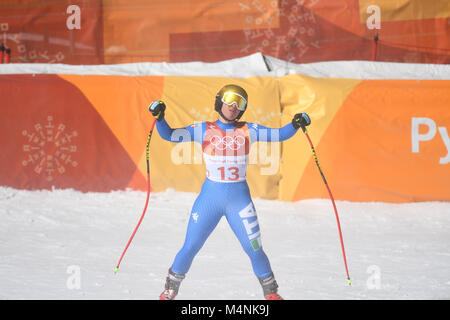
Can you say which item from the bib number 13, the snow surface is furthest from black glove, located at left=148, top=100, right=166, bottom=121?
the snow surface

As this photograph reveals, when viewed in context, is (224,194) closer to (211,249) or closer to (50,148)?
(211,249)

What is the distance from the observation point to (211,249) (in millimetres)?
5023

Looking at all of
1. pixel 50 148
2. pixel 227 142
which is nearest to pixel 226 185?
pixel 227 142

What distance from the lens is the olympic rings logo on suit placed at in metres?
3.16

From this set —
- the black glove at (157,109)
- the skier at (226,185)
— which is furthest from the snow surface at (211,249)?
the black glove at (157,109)

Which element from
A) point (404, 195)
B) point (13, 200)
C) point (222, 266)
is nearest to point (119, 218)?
point (13, 200)

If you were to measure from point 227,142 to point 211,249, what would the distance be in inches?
82.5

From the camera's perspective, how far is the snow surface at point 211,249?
12.4 feet

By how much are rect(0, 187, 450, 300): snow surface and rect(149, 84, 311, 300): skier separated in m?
0.51

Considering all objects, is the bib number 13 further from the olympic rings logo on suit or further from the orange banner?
the orange banner

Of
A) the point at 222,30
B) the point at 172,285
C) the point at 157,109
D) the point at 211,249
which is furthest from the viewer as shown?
the point at 222,30

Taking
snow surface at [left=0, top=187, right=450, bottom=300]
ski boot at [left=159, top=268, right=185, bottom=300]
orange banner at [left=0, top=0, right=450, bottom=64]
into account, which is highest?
orange banner at [left=0, top=0, right=450, bottom=64]

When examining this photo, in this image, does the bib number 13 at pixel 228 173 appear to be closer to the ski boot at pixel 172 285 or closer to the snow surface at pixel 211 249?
the ski boot at pixel 172 285
